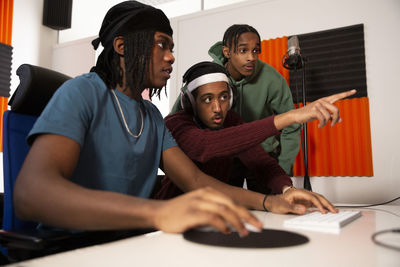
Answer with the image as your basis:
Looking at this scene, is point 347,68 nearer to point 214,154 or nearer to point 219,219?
point 214,154

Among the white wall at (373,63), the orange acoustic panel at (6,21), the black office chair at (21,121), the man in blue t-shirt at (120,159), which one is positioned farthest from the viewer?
the orange acoustic panel at (6,21)

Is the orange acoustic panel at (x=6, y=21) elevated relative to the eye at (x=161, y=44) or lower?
elevated

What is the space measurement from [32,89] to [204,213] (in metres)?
0.77

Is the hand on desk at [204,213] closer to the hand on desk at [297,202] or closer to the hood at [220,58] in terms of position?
the hand on desk at [297,202]

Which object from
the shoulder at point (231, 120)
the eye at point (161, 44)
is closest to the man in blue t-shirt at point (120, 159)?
the eye at point (161, 44)

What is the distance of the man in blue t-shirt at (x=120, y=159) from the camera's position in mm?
542

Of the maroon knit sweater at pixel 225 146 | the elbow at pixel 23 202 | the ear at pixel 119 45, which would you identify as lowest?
the elbow at pixel 23 202

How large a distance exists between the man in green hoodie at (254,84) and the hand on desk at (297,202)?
941 millimetres

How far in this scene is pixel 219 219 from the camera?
485 millimetres

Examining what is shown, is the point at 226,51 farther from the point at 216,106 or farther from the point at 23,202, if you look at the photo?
the point at 23,202

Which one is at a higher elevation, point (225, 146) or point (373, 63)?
point (373, 63)

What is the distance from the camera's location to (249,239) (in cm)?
54

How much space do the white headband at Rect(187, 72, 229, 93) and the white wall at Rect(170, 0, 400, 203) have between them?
1678 mm

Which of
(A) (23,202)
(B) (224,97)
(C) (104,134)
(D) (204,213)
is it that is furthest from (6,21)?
(D) (204,213)
